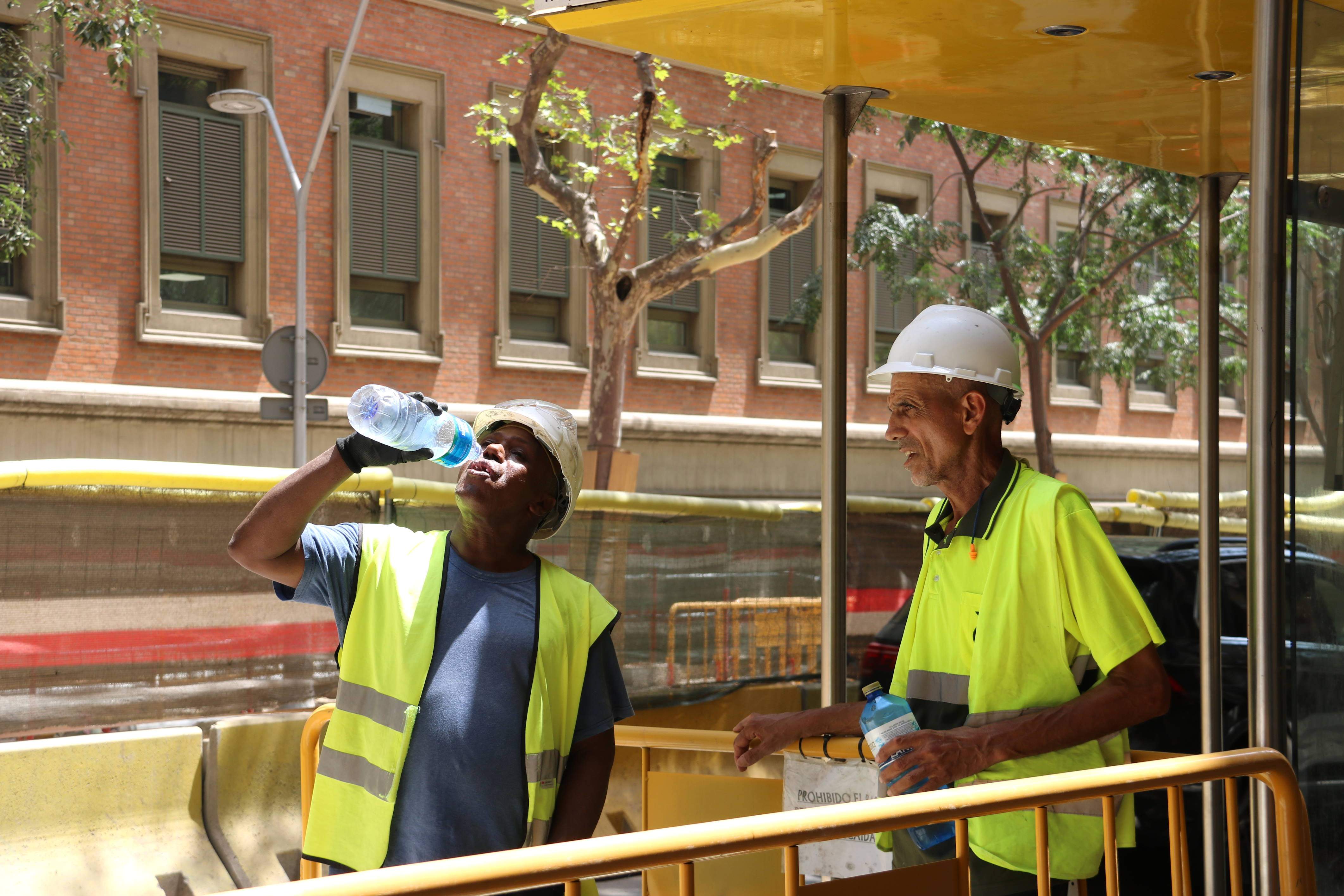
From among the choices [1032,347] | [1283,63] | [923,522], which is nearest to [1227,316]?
[1032,347]

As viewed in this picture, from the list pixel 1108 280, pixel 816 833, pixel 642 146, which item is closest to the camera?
pixel 816 833

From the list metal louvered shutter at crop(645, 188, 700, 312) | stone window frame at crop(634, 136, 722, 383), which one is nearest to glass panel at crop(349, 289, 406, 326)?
stone window frame at crop(634, 136, 722, 383)

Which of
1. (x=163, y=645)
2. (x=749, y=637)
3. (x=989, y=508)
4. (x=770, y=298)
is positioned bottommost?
(x=749, y=637)

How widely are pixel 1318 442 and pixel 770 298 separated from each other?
25.6m

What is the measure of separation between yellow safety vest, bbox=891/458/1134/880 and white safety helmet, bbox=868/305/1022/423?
12.1 inches

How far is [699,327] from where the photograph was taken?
27.7 m

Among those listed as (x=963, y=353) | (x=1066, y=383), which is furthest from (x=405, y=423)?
(x=1066, y=383)

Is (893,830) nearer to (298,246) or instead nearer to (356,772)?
(356,772)

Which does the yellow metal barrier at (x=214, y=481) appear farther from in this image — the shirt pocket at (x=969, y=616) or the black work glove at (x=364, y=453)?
the shirt pocket at (x=969, y=616)

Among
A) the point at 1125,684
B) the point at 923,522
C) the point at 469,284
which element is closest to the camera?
the point at 1125,684

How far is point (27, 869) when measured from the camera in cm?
600

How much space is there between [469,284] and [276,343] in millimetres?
6713

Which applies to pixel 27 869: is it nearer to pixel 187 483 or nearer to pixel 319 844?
pixel 187 483

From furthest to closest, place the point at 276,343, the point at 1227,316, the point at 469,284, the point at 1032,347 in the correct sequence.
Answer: the point at 469,284 → the point at 1227,316 → the point at 1032,347 → the point at 276,343
